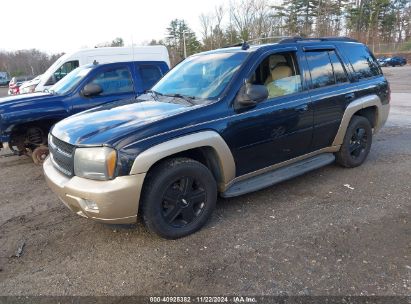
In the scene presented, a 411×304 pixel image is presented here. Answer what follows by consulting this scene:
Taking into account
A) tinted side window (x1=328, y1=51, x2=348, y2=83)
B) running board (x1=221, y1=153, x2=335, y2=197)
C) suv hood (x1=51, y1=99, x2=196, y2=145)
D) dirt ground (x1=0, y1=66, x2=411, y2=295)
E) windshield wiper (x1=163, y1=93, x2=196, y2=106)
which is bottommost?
dirt ground (x1=0, y1=66, x2=411, y2=295)

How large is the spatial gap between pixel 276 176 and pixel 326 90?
138 cm

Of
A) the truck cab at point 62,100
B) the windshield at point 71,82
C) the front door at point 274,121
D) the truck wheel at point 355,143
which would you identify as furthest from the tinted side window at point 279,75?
the windshield at point 71,82

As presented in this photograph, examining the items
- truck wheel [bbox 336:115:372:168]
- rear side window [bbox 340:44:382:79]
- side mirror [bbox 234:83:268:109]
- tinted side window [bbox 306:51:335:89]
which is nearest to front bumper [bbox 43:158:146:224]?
side mirror [bbox 234:83:268:109]

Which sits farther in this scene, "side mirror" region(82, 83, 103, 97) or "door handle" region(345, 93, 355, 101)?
"side mirror" region(82, 83, 103, 97)

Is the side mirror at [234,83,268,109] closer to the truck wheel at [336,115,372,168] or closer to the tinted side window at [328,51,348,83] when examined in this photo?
the tinted side window at [328,51,348,83]

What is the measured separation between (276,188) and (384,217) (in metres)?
1.35

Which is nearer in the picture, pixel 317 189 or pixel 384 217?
pixel 384 217

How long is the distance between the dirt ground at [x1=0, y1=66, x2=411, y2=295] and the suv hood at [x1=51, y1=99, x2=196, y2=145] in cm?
108

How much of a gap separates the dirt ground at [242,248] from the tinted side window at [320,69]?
4.48 ft

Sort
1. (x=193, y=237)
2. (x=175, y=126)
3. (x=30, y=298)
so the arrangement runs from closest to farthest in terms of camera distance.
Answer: (x=30, y=298) < (x=175, y=126) < (x=193, y=237)

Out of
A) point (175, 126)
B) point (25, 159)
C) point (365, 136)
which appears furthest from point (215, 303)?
point (25, 159)

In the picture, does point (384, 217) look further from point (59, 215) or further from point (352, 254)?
point (59, 215)

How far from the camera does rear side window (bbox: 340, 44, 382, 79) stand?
16.8 ft

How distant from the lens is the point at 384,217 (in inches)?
149
